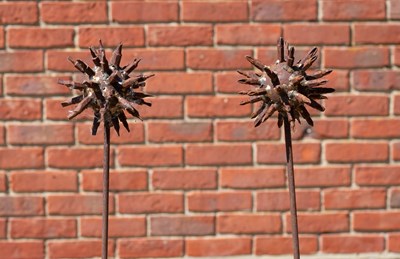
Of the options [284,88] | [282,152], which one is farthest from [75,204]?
[284,88]

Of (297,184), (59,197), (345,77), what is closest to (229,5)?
(345,77)

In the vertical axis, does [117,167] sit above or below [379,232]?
above

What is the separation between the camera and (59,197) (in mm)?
2061

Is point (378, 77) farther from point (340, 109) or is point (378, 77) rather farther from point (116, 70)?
point (116, 70)

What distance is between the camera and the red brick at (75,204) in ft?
6.75

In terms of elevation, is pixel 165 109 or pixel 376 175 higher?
pixel 165 109

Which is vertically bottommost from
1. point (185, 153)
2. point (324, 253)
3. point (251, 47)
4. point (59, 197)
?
point (324, 253)

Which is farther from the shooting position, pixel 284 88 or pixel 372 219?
pixel 372 219

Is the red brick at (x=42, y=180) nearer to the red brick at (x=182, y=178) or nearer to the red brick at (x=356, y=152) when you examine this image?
the red brick at (x=182, y=178)

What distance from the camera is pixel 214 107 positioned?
6.70ft

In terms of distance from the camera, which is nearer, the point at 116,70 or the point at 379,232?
the point at 116,70

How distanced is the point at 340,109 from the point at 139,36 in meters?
0.70

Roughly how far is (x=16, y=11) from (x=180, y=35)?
0.53 metres

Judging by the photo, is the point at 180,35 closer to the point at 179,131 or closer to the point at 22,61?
the point at 179,131
